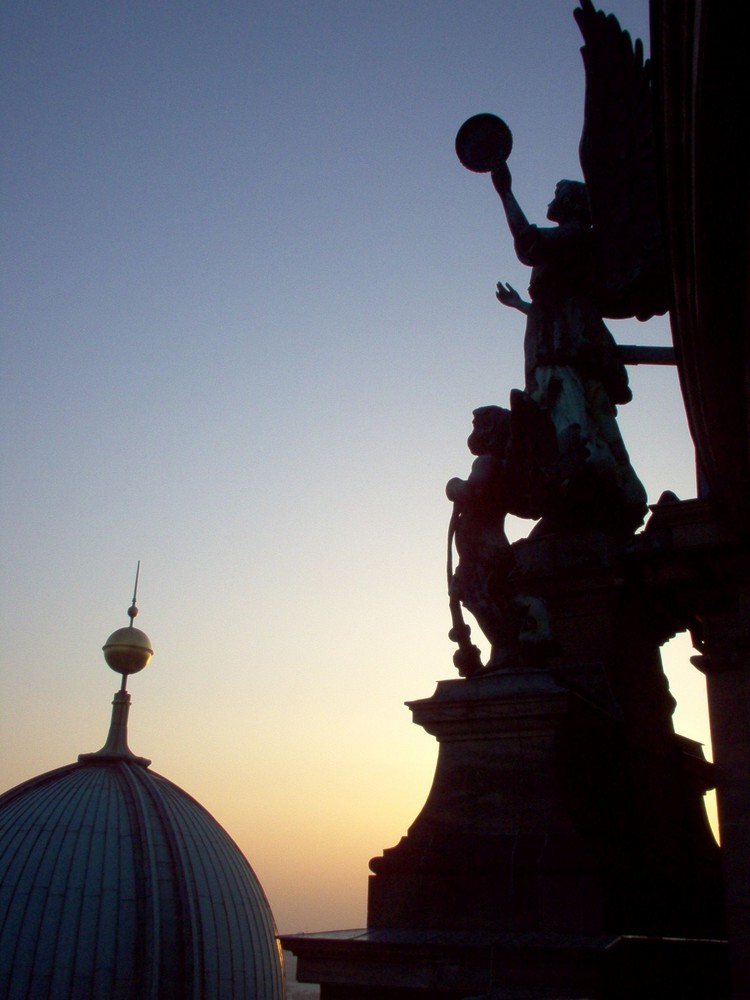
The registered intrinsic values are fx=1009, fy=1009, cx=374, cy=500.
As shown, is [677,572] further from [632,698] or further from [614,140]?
[614,140]

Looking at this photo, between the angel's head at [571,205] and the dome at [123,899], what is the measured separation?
28482 millimetres

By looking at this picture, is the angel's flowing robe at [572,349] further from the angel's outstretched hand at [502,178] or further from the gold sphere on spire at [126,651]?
the gold sphere on spire at [126,651]

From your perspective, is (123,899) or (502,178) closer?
(502,178)

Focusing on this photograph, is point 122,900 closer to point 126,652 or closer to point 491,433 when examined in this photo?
point 126,652

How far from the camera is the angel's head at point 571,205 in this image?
31.2ft

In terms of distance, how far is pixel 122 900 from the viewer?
107ft

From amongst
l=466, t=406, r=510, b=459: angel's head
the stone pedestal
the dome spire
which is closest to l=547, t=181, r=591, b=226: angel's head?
l=466, t=406, r=510, b=459: angel's head

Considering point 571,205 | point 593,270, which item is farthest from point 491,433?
point 571,205

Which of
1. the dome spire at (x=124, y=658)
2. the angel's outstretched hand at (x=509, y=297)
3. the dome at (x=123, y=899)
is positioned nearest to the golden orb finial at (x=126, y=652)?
the dome spire at (x=124, y=658)

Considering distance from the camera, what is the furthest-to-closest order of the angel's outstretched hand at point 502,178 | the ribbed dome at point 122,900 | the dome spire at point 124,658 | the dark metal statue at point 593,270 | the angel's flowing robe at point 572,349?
the dome spire at point 124,658 → the ribbed dome at point 122,900 → the angel's outstretched hand at point 502,178 → the angel's flowing robe at point 572,349 → the dark metal statue at point 593,270

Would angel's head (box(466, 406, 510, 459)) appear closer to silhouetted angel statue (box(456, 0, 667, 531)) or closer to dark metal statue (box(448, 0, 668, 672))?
dark metal statue (box(448, 0, 668, 672))

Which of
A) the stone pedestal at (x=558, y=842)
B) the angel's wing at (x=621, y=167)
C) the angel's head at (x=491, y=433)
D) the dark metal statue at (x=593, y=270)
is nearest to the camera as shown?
the stone pedestal at (x=558, y=842)

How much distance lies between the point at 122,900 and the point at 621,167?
3014 cm

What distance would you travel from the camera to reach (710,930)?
698cm
